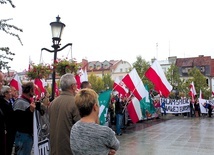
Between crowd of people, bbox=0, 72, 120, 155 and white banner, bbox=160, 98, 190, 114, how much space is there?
1608cm

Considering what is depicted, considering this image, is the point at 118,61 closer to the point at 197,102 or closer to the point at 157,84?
the point at 197,102

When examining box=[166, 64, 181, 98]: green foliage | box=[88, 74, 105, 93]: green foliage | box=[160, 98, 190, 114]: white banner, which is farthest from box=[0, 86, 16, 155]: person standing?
box=[88, 74, 105, 93]: green foliage

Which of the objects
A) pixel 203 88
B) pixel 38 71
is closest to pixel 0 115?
pixel 38 71

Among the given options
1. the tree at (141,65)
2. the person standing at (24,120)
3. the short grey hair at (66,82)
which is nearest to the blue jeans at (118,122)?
the person standing at (24,120)

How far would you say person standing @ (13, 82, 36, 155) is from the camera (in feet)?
15.1

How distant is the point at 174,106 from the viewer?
21453 millimetres

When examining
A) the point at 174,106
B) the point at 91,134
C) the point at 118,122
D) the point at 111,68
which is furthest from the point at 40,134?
the point at 111,68

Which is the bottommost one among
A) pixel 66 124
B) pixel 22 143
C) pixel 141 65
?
pixel 22 143

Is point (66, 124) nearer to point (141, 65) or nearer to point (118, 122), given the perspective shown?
point (118, 122)

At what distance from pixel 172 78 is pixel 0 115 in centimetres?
4826

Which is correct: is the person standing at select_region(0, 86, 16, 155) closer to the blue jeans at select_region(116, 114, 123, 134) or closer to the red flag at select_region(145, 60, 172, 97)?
the red flag at select_region(145, 60, 172, 97)

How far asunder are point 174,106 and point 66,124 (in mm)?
18951

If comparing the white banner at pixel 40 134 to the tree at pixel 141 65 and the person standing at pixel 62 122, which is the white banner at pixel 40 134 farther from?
the tree at pixel 141 65

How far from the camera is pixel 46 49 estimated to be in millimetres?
7973
